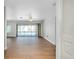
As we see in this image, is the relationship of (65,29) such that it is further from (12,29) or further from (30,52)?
(12,29)

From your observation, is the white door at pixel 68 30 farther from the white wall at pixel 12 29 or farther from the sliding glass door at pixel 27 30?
the sliding glass door at pixel 27 30

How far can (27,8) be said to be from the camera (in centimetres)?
1105

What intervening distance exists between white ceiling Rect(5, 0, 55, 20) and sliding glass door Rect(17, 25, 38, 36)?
25.1ft

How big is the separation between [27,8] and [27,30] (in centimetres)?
890

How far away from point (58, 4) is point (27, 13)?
29.0 ft

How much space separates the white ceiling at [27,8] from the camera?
10.3 m

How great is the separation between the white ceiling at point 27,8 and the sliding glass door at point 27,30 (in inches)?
301

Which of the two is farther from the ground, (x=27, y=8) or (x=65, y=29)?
(x=27, y=8)

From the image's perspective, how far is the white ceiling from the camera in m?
10.3

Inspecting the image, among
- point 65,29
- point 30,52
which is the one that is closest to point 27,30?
point 30,52

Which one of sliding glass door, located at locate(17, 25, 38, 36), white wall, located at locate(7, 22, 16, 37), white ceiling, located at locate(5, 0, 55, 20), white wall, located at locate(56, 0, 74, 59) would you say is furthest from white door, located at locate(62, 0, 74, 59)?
sliding glass door, located at locate(17, 25, 38, 36)

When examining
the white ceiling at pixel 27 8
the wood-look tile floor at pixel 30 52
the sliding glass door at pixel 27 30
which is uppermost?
the white ceiling at pixel 27 8

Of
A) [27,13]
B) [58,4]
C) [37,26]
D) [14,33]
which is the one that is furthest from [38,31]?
[58,4]

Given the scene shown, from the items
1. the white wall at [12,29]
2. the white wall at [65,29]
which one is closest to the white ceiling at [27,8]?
the white wall at [12,29]
